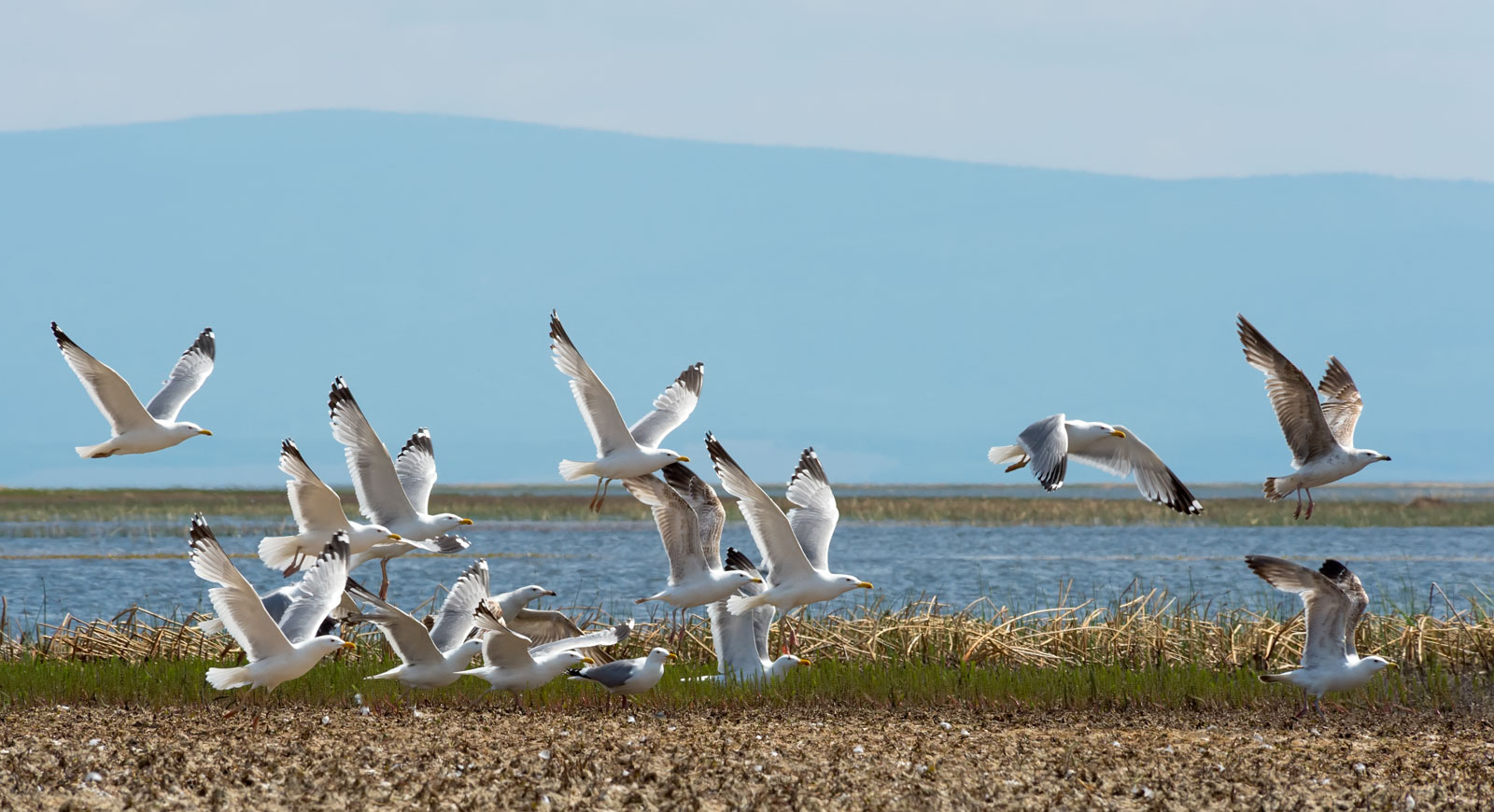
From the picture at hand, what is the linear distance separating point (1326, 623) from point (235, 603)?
6855 millimetres

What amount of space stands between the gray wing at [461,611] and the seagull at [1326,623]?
198 inches

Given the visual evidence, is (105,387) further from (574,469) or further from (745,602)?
(745,602)

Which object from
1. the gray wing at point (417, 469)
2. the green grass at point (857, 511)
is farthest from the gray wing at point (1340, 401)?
the green grass at point (857, 511)

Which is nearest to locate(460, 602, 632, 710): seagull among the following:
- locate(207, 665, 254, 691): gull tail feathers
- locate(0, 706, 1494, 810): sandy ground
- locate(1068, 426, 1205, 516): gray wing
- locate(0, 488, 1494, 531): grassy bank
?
locate(0, 706, 1494, 810): sandy ground

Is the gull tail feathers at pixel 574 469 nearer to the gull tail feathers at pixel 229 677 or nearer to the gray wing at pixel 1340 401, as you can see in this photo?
the gull tail feathers at pixel 229 677

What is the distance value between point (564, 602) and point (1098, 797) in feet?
49.8

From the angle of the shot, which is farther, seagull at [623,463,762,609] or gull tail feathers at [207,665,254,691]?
seagull at [623,463,762,609]

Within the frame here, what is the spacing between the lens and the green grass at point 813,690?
11.3 metres

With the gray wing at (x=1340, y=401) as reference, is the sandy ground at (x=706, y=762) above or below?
below

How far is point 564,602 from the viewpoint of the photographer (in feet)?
73.9

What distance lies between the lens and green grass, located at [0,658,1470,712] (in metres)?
11.3

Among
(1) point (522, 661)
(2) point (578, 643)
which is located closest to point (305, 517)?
(1) point (522, 661)

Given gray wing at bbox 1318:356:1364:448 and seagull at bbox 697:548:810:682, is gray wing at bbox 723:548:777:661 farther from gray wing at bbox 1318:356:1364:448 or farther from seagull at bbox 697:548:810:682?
gray wing at bbox 1318:356:1364:448

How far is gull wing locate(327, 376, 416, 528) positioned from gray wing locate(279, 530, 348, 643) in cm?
152
